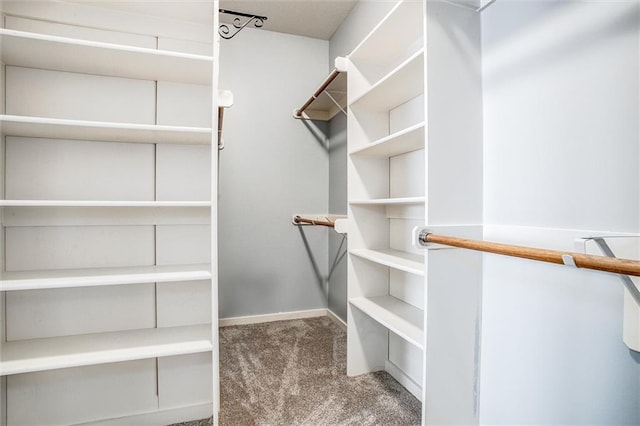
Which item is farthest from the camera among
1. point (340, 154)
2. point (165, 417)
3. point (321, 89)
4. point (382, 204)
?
point (340, 154)

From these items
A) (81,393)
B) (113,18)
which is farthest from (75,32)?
(81,393)

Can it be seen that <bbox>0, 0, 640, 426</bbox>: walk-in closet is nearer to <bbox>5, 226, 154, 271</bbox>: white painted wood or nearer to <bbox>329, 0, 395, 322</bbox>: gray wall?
<bbox>5, 226, 154, 271</bbox>: white painted wood

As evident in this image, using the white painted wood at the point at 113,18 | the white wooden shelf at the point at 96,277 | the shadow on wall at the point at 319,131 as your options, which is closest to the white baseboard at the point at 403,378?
the white wooden shelf at the point at 96,277

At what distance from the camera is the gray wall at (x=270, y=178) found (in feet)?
9.46

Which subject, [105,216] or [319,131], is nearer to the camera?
[105,216]

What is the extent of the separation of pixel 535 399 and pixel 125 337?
65.9 inches

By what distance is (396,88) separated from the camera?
1666mm

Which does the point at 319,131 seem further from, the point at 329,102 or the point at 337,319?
the point at 337,319

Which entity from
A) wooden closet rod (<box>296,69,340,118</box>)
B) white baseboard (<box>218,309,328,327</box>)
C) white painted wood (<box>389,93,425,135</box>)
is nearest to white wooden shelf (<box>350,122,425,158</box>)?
white painted wood (<box>389,93,425,135</box>)

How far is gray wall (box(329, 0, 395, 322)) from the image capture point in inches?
101

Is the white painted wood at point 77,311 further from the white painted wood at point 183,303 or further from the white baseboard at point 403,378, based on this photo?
the white baseboard at point 403,378

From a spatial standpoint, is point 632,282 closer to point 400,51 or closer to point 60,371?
point 400,51

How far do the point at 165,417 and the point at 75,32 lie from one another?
1.81 m

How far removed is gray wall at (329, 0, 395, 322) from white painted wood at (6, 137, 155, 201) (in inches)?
63.4
